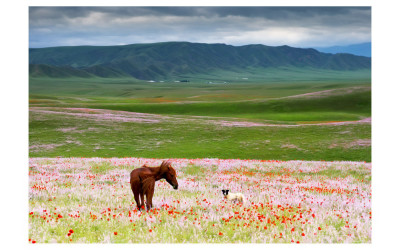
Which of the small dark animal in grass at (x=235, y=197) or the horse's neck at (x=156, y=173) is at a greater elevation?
the horse's neck at (x=156, y=173)

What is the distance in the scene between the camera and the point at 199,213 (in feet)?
32.9

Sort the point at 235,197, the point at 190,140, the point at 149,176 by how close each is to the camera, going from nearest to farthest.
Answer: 1. the point at 149,176
2. the point at 235,197
3. the point at 190,140

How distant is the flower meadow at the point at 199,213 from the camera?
853 cm

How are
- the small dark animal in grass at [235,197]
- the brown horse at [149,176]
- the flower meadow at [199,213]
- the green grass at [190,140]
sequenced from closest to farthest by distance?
the flower meadow at [199,213] < the brown horse at [149,176] < the small dark animal in grass at [235,197] < the green grass at [190,140]

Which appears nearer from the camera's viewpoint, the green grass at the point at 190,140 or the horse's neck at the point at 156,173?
the horse's neck at the point at 156,173

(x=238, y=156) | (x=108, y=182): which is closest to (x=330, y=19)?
(x=108, y=182)

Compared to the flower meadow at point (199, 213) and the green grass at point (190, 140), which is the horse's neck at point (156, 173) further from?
the green grass at point (190, 140)

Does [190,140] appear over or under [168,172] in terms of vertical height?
under

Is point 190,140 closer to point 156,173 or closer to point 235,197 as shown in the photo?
point 235,197

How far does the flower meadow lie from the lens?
28.0ft

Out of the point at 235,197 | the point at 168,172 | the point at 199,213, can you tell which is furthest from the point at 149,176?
the point at 235,197

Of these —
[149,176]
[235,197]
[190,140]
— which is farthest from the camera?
[190,140]

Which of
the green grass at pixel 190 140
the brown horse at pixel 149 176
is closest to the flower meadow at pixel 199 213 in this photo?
the brown horse at pixel 149 176
